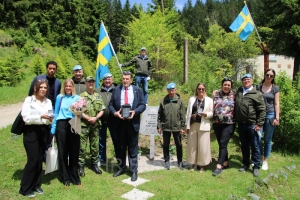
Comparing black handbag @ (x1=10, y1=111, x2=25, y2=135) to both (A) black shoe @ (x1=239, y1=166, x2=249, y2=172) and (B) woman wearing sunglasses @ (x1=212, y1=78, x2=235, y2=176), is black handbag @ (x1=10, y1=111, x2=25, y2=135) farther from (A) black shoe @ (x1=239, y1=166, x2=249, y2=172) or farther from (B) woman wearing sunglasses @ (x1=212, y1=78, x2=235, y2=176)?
(A) black shoe @ (x1=239, y1=166, x2=249, y2=172)

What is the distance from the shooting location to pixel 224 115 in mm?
4742

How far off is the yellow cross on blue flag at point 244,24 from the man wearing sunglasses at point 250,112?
412cm

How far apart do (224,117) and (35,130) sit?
323 cm

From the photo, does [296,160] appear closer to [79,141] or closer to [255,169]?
[255,169]

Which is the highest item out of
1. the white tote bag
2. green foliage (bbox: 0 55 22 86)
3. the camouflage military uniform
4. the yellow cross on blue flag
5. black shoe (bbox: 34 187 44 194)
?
the yellow cross on blue flag

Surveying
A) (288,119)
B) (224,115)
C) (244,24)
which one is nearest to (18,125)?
(224,115)

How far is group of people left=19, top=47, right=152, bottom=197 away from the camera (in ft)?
12.1

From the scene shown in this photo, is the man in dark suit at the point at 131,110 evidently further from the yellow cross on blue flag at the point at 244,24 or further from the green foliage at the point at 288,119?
the yellow cross on blue flag at the point at 244,24

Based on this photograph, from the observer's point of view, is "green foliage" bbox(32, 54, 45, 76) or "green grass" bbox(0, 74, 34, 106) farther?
"green foliage" bbox(32, 54, 45, 76)

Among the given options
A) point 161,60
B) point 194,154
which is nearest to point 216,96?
point 194,154

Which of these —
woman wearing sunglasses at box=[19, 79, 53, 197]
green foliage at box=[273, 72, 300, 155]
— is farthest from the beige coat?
woman wearing sunglasses at box=[19, 79, 53, 197]

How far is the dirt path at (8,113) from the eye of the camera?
327 inches

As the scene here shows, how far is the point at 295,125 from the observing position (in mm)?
6090

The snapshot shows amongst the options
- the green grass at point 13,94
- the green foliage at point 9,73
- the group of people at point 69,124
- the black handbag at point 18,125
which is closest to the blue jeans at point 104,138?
the group of people at point 69,124
